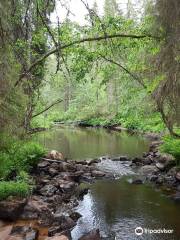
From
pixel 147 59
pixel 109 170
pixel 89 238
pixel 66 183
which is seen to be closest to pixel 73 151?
pixel 109 170

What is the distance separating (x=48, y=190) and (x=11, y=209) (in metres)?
2.54

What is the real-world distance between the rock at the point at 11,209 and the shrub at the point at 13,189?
30 cm

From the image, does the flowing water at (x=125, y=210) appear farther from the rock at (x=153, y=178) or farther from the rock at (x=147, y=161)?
Answer: the rock at (x=147, y=161)

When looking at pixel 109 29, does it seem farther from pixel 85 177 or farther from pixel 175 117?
pixel 85 177

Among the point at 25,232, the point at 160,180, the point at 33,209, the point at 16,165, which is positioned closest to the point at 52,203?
the point at 33,209

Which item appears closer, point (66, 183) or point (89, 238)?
point (89, 238)

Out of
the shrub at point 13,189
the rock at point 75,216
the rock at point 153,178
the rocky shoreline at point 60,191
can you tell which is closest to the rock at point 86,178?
the rocky shoreline at point 60,191

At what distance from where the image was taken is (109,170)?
48.7 feet

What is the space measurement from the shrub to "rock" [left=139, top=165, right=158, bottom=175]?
5874 millimetres

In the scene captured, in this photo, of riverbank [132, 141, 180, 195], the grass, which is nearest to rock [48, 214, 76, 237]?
the grass

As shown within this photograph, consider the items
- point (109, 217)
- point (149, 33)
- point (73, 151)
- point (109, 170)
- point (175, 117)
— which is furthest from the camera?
point (73, 151)

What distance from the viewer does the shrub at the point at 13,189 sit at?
9.36m

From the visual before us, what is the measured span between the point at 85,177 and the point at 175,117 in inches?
179

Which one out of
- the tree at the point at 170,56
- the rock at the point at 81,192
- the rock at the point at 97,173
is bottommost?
the rock at the point at 97,173
